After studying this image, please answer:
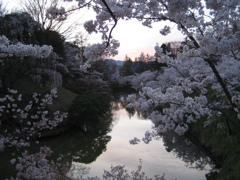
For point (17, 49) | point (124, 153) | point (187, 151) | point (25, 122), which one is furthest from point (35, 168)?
point (187, 151)

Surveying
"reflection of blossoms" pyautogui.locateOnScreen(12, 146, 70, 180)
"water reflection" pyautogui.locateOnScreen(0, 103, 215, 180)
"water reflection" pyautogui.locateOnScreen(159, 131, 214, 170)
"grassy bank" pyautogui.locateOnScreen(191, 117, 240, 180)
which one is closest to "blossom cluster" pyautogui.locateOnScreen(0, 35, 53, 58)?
"reflection of blossoms" pyautogui.locateOnScreen(12, 146, 70, 180)

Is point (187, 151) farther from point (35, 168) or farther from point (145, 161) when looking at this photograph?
point (35, 168)

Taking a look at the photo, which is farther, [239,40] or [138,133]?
[138,133]

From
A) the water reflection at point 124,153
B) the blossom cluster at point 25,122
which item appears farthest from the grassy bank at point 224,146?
the blossom cluster at point 25,122

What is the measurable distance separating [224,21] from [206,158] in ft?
17.4

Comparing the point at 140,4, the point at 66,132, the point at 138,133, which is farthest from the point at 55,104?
the point at 140,4

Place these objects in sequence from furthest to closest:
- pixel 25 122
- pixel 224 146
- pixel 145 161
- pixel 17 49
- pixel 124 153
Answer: pixel 124 153 < pixel 145 161 < pixel 224 146 < pixel 25 122 < pixel 17 49

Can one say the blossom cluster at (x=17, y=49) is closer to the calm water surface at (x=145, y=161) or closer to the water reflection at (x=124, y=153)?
the water reflection at (x=124, y=153)

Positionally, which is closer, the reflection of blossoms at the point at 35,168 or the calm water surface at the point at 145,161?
the reflection of blossoms at the point at 35,168

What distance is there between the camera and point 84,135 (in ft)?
36.2

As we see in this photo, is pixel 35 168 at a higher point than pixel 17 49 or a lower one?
lower

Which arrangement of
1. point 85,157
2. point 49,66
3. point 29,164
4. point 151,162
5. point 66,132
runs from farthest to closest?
point 49,66
point 66,132
point 85,157
point 151,162
point 29,164

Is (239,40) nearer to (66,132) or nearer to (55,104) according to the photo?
(66,132)

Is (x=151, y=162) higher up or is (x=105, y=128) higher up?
(x=105, y=128)
